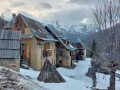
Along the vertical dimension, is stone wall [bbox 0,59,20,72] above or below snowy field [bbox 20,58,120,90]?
above

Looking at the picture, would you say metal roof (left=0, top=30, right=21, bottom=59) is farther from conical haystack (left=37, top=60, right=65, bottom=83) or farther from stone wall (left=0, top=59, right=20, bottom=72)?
conical haystack (left=37, top=60, right=65, bottom=83)

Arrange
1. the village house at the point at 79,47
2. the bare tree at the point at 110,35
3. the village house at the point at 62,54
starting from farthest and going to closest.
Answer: the village house at the point at 79,47
the village house at the point at 62,54
the bare tree at the point at 110,35

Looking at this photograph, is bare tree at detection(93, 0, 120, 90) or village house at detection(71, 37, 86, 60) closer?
bare tree at detection(93, 0, 120, 90)

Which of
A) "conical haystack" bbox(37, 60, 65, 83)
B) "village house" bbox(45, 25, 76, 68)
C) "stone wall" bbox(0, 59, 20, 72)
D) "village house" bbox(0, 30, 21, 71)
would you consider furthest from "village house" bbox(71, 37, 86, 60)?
"stone wall" bbox(0, 59, 20, 72)

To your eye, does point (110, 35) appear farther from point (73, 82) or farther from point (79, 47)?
point (79, 47)

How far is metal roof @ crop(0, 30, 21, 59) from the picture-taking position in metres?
13.5

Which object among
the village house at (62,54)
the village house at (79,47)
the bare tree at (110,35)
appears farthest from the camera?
the village house at (79,47)

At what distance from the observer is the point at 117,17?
12.2 m

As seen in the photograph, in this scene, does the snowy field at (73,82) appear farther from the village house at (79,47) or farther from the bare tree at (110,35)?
the village house at (79,47)

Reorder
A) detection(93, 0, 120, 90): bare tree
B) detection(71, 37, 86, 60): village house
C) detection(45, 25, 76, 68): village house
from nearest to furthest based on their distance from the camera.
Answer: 1. detection(93, 0, 120, 90): bare tree
2. detection(45, 25, 76, 68): village house
3. detection(71, 37, 86, 60): village house

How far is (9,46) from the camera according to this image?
13766 millimetres

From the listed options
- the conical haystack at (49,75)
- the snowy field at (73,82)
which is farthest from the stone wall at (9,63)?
the conical haystack at (49,75)

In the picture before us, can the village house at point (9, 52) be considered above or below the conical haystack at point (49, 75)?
above

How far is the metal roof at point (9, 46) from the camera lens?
13539mm
